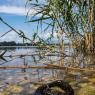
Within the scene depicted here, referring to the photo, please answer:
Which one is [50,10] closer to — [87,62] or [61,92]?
[87,62]

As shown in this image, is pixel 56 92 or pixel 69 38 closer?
pixel 56 92

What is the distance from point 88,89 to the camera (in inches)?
166

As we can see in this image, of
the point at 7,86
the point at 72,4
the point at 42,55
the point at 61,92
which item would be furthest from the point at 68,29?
the point at 61,92

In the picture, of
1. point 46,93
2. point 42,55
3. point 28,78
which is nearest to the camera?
point 46,93

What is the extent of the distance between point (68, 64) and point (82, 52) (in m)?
0.34

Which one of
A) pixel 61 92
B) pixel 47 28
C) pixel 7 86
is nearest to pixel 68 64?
pixel 47 28

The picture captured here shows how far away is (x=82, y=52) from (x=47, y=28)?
0.87 m

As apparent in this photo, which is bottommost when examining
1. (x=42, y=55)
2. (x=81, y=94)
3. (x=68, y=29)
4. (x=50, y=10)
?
(x=81, y=94)

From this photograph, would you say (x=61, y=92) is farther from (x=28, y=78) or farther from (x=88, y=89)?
(x=28, y=78)

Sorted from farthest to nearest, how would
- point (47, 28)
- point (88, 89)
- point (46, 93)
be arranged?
point (47, 28), point (88, 89), point (46, 93)

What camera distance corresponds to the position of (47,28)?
642cm

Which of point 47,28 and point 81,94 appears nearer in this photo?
point 81,94

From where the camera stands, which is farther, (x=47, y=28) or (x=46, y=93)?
(x=47, y=28)

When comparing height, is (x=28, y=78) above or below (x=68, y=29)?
below
